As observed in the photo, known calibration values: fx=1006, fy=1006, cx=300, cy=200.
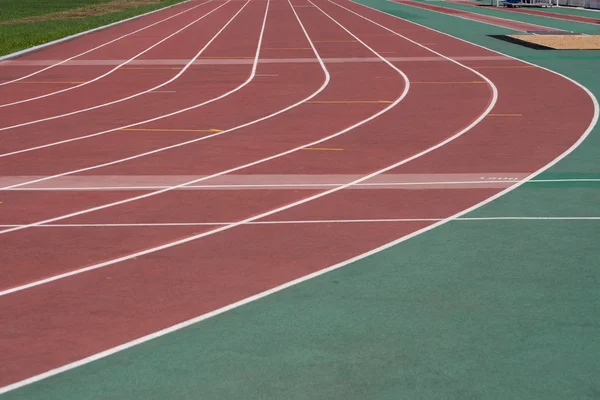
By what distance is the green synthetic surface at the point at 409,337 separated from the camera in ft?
19.6

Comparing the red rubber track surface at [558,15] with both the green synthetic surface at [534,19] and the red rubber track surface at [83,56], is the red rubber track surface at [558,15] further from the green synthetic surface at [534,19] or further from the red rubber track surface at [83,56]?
the red rubber track surface at [83,56]

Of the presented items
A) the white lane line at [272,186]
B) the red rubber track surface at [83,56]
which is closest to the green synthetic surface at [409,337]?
the white lane line at [272,186]

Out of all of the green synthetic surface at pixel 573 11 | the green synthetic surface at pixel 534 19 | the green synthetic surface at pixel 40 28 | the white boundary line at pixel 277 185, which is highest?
the white boundary line at pixel 277 185

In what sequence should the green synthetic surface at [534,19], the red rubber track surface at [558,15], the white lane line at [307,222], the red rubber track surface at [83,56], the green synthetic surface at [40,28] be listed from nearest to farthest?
the white lane line at [307,222] < the red rubber track surface at [83,56] < the green synthetic surface at [40,28] < the green synthetic surface at [534,19] < the red rubber track surface at [558,15]

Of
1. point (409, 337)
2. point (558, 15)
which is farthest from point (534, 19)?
point (409, 337)

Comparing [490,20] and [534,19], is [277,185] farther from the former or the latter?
[534,19]

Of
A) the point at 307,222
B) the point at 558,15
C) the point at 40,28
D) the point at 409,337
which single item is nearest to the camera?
the point at 409,337

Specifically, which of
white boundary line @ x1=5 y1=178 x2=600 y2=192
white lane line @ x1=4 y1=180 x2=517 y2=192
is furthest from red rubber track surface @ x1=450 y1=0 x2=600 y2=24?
white lane line @ x1=4 y1=180 x2=517 y2=192

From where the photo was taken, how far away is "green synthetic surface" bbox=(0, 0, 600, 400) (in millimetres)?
5977

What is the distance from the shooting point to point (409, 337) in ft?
22.6

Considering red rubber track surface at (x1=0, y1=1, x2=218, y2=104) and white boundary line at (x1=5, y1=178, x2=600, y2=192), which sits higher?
white boundary line at (x1=5, y1=178, x2=600, y2=192)

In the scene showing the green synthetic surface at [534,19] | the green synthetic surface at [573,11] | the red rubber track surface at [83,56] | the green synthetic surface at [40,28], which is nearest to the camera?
the red rubber track surface at [83,56]

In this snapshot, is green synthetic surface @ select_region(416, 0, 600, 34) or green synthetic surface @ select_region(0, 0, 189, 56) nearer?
green synthetic surface @ select_region(0, 0, 189, 56)

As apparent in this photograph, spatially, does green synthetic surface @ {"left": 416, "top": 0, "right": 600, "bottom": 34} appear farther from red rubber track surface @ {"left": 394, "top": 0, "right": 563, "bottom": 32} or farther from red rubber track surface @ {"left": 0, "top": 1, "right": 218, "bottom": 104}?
red rubber track surface @ {"left": 0, "top": 1, "right": 218, "bottom": 104}
